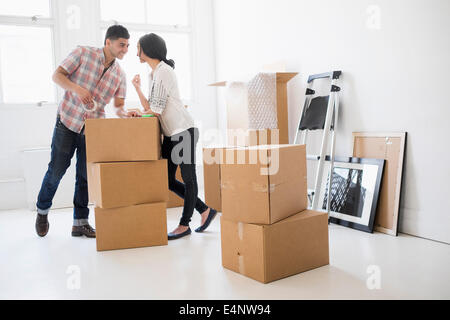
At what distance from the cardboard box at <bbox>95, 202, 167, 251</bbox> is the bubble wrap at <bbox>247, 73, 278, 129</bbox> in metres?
1.11

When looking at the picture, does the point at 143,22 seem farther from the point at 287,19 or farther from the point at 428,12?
the point at 428,12

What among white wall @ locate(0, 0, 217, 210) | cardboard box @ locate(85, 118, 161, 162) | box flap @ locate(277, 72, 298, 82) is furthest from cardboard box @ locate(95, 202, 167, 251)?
white wall @ locate(0, 0, 217, 210)

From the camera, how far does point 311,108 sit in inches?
124

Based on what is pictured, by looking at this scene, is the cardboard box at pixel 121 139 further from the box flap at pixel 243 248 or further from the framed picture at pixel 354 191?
the framed picture at pixel 354 191

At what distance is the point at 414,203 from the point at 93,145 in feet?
6.04

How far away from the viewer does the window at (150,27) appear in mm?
4445

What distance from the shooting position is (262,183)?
179 centimetres

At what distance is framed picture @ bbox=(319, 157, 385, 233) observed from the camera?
260 centimetres

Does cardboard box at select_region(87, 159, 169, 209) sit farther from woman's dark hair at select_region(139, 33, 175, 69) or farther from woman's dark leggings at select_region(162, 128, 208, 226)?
woman's dark hair at select_region(139, 33, 175, 69)

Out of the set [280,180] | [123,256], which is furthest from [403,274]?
[123,256]

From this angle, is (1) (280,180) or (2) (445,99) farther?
(2) (445,99)

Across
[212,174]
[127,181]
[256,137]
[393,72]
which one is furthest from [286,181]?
[212,174]

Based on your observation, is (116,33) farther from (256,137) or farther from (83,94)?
(256,137)

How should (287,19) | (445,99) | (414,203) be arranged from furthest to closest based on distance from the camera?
(287,19)
(414,203)
(445,99)
